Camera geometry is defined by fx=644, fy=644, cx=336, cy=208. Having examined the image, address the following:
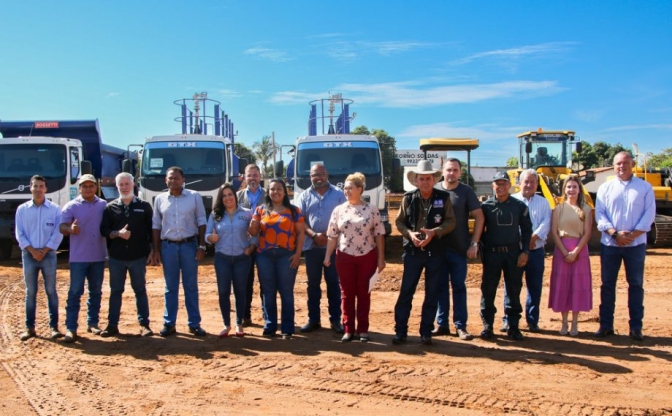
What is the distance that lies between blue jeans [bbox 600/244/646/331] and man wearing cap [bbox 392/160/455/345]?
188 cm

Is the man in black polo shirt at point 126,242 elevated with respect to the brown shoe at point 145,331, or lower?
elevated

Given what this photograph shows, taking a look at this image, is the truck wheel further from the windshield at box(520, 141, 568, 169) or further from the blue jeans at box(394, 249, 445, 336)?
the windshield at box(520, 141, 568, 169)

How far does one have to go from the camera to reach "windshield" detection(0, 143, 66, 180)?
44.7 feet

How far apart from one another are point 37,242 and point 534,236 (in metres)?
5.33

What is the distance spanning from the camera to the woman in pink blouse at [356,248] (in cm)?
653

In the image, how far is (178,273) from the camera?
701 cm

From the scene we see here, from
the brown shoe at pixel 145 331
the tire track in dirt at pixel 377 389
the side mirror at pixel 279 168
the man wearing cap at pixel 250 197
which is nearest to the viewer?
the tire track in dirt at pixel 377 389

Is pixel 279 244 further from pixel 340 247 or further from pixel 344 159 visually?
pixel 344 159

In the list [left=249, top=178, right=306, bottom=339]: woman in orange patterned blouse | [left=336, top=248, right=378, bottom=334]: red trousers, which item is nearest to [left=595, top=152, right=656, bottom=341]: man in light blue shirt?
[left=336, top=248, right=378, bottom=334]: red trousers

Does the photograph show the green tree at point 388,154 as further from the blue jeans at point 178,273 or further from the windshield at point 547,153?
the blue jeans at point 178,273

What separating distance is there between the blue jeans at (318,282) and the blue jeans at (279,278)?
0.27 m

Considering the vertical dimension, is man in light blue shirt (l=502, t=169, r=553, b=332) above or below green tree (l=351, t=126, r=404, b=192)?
below

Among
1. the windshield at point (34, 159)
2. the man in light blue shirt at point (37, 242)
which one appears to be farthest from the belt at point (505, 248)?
the windshield at point (34, 159)

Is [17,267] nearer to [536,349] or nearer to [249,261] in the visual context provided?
[249,261]
